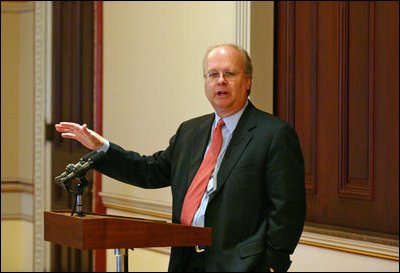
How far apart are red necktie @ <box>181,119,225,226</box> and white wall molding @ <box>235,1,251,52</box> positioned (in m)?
1.89

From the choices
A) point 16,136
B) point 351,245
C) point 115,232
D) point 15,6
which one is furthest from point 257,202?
point 15,6

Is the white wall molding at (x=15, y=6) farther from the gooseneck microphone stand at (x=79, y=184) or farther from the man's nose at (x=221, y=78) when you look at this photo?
the gooseneck microphone stand at (x=79, y=184)

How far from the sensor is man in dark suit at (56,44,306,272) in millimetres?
2615

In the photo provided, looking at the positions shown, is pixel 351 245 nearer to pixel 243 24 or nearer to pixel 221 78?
pixel 243 24

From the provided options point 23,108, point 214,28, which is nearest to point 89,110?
point 23,108

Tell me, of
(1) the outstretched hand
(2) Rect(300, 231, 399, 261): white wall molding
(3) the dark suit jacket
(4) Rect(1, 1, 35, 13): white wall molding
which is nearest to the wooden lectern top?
(3) the dark suit jacket

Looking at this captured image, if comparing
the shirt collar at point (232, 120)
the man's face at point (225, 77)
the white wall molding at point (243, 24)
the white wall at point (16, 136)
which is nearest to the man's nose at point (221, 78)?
the man's face at point (225, 77)

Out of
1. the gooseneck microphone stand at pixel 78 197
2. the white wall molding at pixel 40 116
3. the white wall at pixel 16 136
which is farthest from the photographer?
the white wall at pixel 16 136

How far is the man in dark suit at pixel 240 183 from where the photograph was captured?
2615mm

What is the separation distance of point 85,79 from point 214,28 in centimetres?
169

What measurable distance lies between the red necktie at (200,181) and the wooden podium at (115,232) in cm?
22

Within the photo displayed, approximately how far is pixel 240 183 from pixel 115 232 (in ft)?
1.63

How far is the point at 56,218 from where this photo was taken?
2.40m

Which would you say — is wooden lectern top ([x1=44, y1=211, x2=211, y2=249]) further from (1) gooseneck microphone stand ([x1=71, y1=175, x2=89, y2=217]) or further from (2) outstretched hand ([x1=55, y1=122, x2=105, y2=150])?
(2) outstretched hand ([x1=55, y1=122, x2=105, y2=150])
